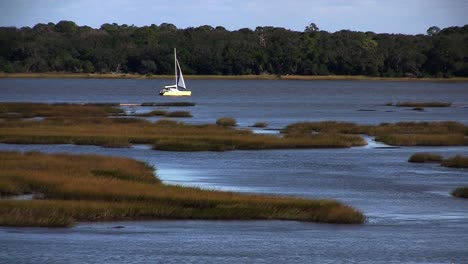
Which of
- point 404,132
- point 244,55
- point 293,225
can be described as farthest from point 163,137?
point 244,55

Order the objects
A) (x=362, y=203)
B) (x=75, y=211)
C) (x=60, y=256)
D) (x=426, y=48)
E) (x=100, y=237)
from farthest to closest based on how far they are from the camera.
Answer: (x=426, y=48)
(x=362, y=203)
(x=75, y=211)
(x=100, y=237)
(x=60, y=256)

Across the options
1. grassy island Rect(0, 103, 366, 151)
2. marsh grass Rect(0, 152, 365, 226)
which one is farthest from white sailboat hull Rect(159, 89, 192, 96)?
marsh grass Rect(0, 152, 365, 226)

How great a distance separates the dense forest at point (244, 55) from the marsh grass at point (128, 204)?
147292mm

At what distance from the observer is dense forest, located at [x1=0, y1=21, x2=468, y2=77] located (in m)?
182

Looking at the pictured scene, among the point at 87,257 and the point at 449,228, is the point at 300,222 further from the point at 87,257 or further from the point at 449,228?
the point at 87,257

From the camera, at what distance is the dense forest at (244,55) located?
181875 millimetres

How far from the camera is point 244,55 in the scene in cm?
18275

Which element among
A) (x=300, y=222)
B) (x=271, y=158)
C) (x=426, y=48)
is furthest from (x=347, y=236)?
(x=426, y=48)

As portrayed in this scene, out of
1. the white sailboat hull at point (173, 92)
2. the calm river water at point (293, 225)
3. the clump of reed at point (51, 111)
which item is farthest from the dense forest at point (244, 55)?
the calm river water at point (293, 225)

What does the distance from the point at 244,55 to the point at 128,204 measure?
154 metres

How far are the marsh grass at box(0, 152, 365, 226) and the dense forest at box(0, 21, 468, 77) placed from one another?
483ft

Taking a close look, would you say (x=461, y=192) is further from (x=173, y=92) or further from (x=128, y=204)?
(x=173, y=92)

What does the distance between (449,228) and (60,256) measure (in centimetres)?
1073

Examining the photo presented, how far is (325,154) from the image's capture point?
49.6 meters
